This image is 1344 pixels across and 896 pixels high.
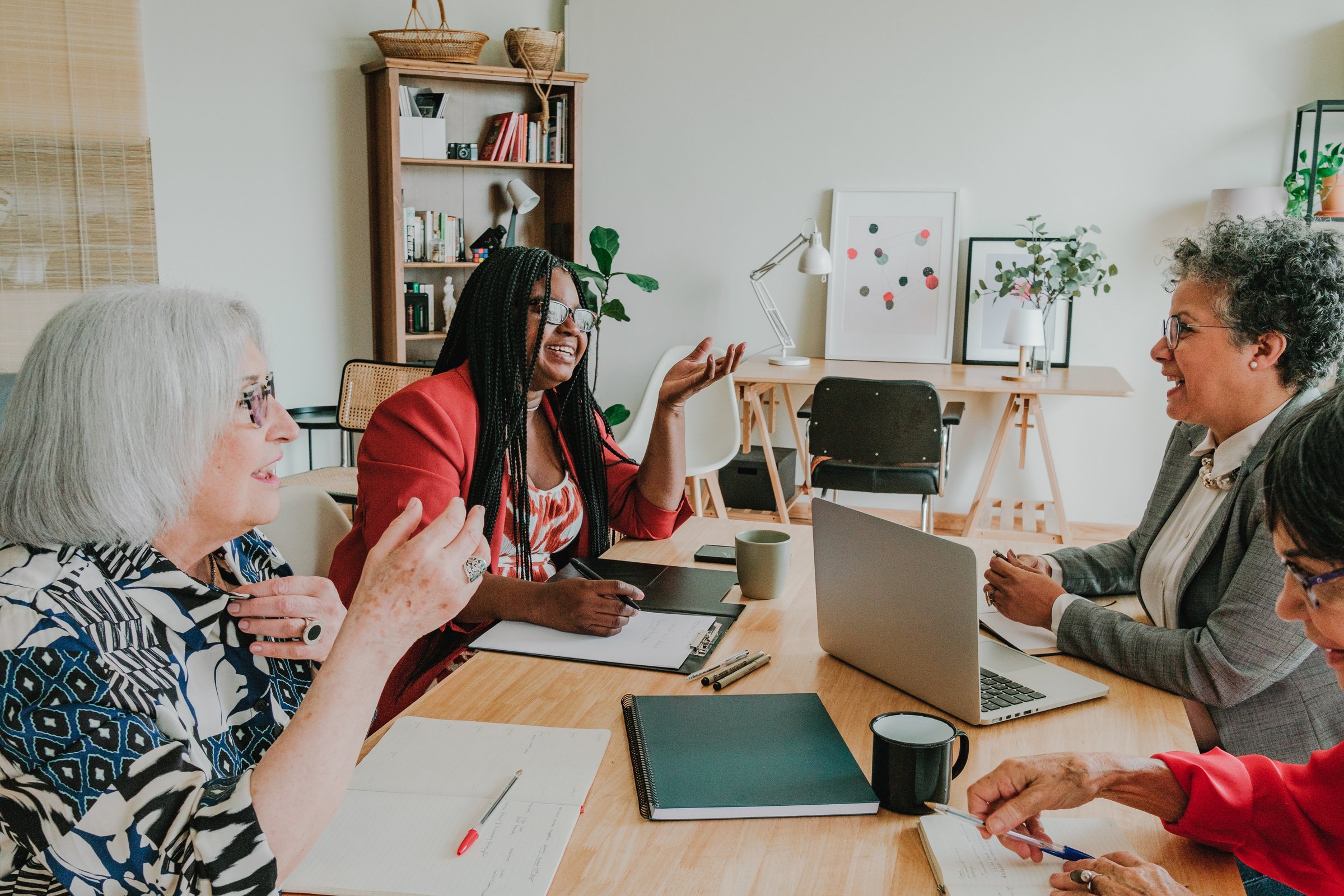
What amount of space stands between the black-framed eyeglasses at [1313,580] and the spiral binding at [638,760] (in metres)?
0.64

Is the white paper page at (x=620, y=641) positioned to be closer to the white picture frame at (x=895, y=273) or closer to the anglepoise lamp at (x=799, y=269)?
the anglepoise lamp at (x=799, y=269)

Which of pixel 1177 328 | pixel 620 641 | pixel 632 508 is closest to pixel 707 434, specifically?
pixel 632 508

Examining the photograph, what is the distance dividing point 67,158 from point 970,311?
3.84m

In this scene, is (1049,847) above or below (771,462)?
above

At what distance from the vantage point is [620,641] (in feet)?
4.93

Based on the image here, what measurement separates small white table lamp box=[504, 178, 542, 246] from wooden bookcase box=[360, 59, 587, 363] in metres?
0.04

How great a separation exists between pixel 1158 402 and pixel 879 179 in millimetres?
1593

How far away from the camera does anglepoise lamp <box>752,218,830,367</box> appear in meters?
4.58

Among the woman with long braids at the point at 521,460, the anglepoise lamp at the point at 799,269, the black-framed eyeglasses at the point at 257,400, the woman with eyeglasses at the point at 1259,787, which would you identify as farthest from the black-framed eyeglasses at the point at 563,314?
the anglepoise lamp at the point at 799,269

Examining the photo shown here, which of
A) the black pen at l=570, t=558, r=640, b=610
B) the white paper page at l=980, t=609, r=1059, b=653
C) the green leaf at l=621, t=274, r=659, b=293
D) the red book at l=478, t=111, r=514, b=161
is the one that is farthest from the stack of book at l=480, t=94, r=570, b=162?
the white paper page at l=980, t=609, r=1059, b=653

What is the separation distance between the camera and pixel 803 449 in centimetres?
479

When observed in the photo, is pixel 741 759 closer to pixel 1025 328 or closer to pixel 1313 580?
pixel 1313 580

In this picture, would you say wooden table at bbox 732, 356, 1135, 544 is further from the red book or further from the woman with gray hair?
the woman with gray hair

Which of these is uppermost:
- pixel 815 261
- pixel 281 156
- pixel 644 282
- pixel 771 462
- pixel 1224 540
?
pixel 281 156
